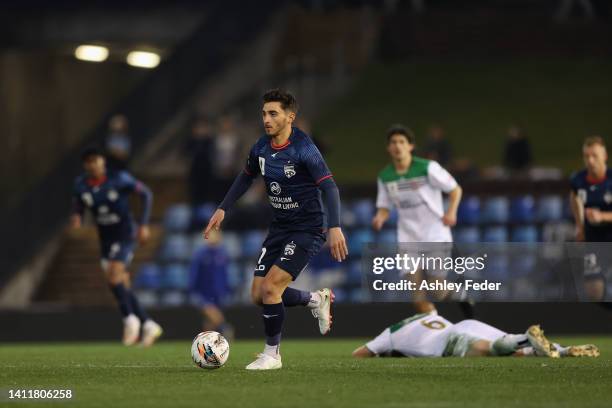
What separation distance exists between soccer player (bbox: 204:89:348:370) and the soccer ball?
267 mm

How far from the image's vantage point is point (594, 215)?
12.8 m

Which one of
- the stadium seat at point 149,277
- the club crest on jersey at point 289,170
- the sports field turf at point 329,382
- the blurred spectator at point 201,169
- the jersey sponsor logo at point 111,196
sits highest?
the blurred spectator at point 201,169

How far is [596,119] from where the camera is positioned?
1126 inches

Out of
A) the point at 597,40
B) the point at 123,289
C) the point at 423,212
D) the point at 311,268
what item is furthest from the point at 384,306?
the point at 597,40

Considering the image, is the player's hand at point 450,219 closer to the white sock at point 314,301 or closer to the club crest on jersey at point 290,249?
the white sock at point 314,301

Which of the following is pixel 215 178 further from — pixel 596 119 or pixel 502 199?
pixel 596 119

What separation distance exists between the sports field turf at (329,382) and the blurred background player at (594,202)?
1.42 m

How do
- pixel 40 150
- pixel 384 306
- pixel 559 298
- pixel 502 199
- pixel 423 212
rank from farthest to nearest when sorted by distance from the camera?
pixel 40 150 < pixel 502 199 < pixel 384 306 < pixel 423 212 < pixel 559 298

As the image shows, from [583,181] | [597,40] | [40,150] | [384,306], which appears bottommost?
[384,306]

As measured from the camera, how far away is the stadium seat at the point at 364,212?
21.2 metres

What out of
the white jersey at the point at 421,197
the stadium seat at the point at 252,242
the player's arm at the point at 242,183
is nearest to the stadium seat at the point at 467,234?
the stadium seat at the point at 252,242

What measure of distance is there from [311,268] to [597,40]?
13145 mm

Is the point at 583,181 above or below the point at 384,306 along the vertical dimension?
above

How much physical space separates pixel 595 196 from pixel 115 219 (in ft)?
18.5
